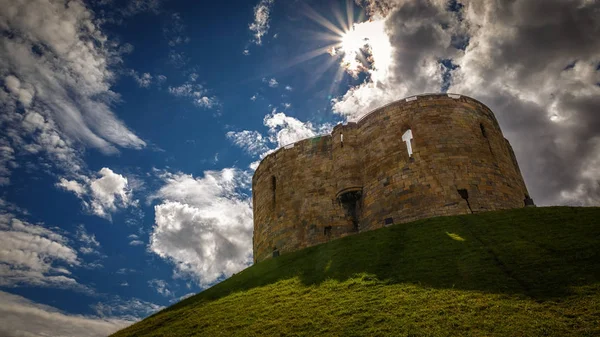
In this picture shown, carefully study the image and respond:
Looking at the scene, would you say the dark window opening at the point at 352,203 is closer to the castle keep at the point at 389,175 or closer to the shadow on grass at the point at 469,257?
the castle keep at the point at 389,175

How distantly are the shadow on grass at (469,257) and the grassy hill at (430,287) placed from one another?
0.04m

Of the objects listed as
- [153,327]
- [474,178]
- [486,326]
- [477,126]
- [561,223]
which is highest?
[477,126]

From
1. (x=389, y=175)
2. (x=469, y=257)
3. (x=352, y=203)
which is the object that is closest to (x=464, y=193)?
(x=389, y=175)

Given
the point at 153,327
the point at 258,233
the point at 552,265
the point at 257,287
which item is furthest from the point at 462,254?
the point at 258,233

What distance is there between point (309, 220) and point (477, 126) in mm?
11704

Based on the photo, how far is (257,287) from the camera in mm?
16047

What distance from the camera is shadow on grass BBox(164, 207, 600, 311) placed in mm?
11086

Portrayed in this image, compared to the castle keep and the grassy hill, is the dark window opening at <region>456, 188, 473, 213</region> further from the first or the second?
the grassy hill

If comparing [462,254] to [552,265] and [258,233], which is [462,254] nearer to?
[552,265]

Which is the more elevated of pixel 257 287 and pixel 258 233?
pixel 258 233

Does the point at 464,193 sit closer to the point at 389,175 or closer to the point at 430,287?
the point at 389,175

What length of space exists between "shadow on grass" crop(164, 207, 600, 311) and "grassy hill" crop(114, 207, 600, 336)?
38mm

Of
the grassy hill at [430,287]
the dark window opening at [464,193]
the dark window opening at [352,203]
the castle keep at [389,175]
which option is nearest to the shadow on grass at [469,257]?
the grassy hill at [430,287]

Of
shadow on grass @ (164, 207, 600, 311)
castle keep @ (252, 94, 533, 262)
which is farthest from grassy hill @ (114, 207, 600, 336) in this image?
castle keep @ (252, 94, 533, 262)
